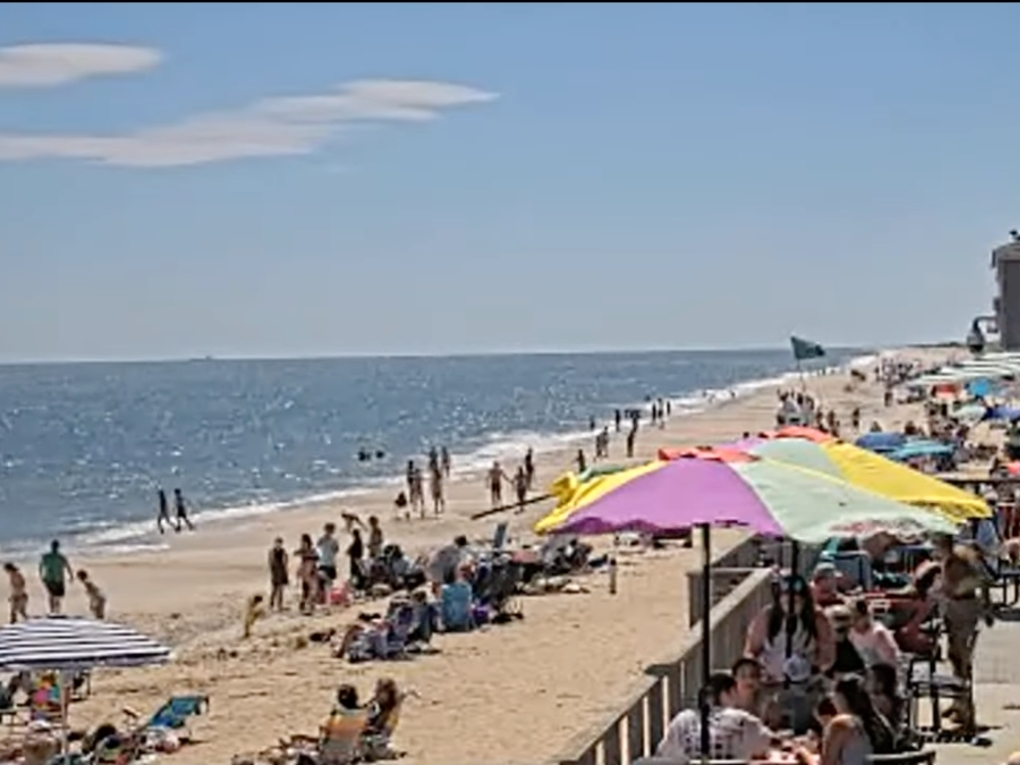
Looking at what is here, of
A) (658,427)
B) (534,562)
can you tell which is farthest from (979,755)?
(658,427)

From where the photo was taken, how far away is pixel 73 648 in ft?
40.9

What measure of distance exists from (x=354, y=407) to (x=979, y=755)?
449ft

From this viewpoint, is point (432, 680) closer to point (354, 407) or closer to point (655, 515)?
point (655, 515)

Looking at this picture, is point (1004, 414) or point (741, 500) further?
point (1004, 414)

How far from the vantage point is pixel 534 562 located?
27594 millimetres

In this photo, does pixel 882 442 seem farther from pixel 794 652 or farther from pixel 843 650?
pixel 794 652

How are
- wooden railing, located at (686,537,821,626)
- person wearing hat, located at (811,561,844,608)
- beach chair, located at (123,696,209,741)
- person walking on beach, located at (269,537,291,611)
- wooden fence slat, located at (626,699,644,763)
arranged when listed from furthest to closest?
1. person walking on beach, located at (269,537,291,611)
2. beach chair, located at (123,696,209,741)
3. wooden railing, located at (686,537,821,626)
4. person wearing hat, located at (811,561,844,608)
5. wooden fence slat, located at (626,699,644,763)

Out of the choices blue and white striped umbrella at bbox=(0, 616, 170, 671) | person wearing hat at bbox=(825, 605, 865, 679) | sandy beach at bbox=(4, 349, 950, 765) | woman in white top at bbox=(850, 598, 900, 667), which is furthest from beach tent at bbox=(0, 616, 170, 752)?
woman in white top at bbox=(850, 598, 900, 667)

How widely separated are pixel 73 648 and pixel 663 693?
474cm

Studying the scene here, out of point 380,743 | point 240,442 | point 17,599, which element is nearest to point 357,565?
point 17,599

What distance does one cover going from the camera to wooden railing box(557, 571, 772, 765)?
809 centimetres

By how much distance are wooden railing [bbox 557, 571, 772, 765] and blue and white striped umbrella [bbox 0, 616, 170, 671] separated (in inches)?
150

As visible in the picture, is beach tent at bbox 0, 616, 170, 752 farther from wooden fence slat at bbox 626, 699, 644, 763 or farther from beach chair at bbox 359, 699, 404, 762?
wooden fence slat at bbox 626, 699, 644, 763

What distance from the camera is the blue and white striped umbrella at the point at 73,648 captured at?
40.4ft
